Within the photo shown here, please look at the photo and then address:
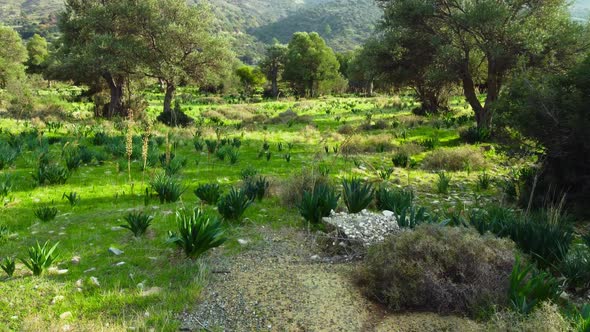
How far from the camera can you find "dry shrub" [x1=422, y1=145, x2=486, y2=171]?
1161 cm

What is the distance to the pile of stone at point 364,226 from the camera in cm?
543

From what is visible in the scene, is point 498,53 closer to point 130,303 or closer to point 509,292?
point 509,292

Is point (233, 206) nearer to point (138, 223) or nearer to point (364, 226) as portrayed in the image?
point (138, 223)

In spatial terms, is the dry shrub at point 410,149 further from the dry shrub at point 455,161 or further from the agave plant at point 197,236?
the agave plant at point 197,236

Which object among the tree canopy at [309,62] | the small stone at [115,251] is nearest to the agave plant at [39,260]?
the small stone at [115,251]

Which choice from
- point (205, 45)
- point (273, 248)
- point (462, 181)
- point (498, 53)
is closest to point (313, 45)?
point (205, 45)

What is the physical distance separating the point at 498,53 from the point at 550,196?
341 inches

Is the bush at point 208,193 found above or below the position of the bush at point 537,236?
below

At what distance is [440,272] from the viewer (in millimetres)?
4117

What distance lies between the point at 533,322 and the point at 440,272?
1.02 m

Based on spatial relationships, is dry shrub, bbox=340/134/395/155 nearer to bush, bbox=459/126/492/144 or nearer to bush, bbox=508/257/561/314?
bush, bbox=459/126/492/144

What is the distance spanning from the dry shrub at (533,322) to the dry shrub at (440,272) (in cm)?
35

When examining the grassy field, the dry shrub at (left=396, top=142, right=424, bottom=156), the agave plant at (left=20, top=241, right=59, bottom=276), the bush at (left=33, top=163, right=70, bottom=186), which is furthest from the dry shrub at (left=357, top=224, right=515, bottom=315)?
the dry shrub at (left=396, top=142, right=424, bottom=156)

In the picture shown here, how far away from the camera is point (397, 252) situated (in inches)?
171
